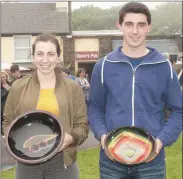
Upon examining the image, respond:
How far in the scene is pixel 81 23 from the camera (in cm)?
336

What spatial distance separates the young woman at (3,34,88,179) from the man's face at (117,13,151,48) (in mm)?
357

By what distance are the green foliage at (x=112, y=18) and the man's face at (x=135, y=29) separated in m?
0.79

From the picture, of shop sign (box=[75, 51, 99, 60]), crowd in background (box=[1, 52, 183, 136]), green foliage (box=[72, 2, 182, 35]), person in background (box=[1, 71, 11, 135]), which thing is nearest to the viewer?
crowd in background (box=[1, 52, 183, 136])

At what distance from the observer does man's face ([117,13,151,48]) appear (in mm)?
2117

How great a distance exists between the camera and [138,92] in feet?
6.96

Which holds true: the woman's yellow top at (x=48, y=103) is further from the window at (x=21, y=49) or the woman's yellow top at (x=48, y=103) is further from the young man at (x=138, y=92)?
the window at (x=21, y=49)

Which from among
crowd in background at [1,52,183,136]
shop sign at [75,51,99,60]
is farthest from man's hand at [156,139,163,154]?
shop sign at [75,51,99,60]

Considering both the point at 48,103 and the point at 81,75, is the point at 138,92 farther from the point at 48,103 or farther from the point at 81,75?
the point at 81,75

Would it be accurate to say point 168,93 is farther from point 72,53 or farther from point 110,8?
point 72,53

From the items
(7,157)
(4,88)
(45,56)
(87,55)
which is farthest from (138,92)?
(7,157)

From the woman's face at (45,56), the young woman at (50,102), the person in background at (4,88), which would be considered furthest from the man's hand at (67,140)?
the person in background at (4,88)

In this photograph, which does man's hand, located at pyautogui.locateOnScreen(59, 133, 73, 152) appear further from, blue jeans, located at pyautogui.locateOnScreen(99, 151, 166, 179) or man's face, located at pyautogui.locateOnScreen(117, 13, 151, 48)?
man's face, located at pyautogui.locateOnScreen(117, 13, 151, 48)

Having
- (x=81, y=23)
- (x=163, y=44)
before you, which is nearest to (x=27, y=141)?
(x=81, y=23)

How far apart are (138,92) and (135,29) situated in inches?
12.2
